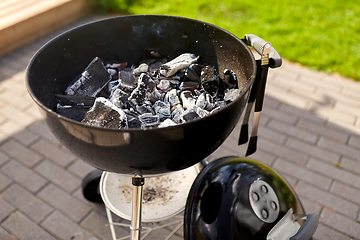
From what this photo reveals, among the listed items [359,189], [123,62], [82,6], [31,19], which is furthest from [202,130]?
[82,6]

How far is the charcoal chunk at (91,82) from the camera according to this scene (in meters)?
1.43

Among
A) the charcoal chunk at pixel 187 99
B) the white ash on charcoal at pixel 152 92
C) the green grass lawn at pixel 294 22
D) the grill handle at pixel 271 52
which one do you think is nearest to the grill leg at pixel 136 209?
the white ash on charcoal at pixel 152 92

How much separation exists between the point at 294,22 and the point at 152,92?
3.37 metres

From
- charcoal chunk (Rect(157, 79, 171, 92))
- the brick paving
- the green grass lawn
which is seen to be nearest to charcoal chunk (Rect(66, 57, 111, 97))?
charcoal chunk (Rect(157, 79, 171, 92))

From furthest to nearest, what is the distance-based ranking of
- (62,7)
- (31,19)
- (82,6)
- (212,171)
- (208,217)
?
(82,6) → (62,7) → (31,19) → (212,171) → (208,217)

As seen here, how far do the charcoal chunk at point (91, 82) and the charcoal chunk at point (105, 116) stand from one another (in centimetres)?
25

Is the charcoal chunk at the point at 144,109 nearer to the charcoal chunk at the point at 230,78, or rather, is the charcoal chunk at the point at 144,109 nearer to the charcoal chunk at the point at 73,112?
the charcoal chunk at the point at 73,112

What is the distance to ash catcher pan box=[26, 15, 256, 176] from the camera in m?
0.98

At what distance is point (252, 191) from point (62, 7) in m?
3.92

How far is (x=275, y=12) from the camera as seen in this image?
4.20 m

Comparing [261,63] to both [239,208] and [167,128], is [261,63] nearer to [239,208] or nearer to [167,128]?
[167,128]

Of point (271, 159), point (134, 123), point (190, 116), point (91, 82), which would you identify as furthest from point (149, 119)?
point (271, 159)

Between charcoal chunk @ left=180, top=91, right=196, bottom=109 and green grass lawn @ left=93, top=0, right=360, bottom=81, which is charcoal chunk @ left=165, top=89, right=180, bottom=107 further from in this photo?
green grass lawn @ left=93, top=0, right=360, bottom=81

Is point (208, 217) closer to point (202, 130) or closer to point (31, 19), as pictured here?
point (202, 130)
